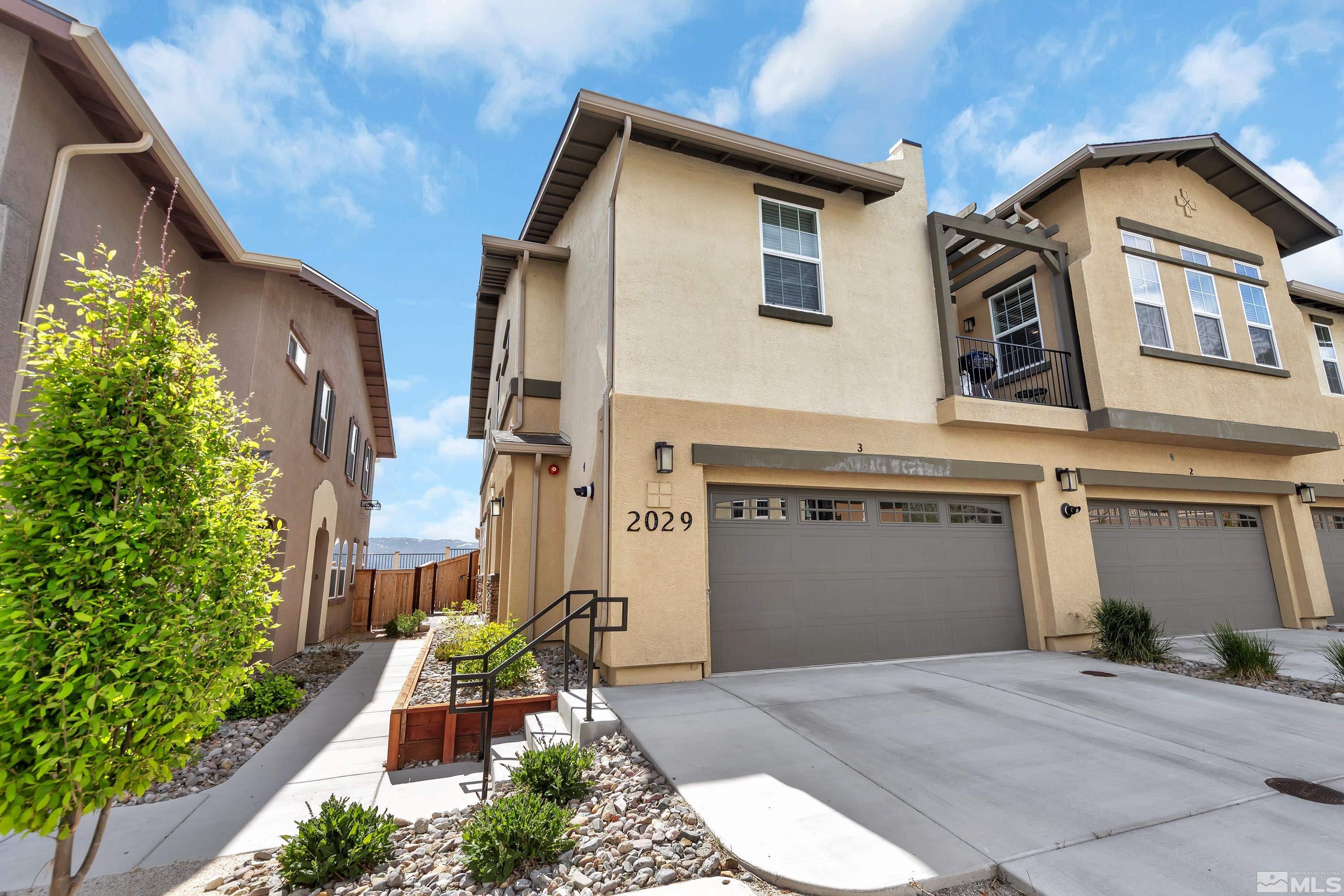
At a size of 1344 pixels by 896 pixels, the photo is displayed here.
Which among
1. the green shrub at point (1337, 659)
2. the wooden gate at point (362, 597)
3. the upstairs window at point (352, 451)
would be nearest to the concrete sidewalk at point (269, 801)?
the upstairs window at point (352, 451)

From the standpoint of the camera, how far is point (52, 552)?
104 inches

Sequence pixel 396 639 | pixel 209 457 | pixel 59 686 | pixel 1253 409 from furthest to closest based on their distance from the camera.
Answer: pixel 396 639 < pixel 1253 409 < pixel 209 457 < pixel 59 686

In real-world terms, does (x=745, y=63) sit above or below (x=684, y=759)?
above

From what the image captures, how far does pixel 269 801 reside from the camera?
14.9 ft

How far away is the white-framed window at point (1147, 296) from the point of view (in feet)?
33.0

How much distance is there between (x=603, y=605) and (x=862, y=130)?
34.0 ft

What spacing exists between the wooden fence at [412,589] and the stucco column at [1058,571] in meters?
13.8

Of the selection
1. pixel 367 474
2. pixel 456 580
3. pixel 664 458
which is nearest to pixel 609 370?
pixel 664 458

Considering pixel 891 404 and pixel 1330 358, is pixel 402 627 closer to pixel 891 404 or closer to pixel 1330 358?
pixel 891 404

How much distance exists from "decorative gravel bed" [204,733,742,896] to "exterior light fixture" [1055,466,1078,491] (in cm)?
815

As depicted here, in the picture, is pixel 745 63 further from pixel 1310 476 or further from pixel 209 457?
pixel 1310 476

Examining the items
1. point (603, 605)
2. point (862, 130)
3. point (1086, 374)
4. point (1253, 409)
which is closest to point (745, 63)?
point (862, 130)

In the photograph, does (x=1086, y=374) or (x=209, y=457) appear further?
(x=1086, y=374)

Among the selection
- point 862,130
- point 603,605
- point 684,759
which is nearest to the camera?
point 684,759
